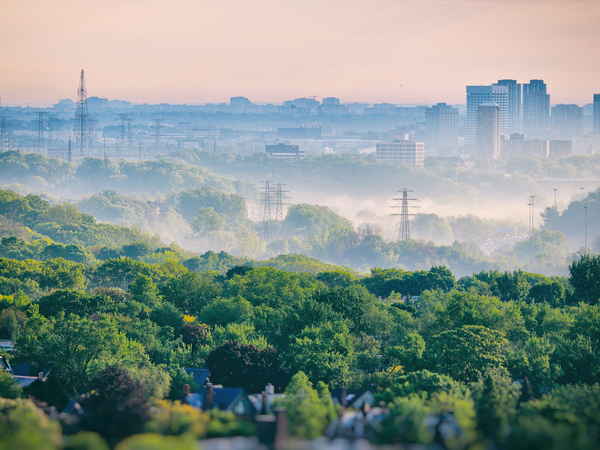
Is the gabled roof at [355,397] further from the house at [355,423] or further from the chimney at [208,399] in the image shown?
the chimney at [208,399]

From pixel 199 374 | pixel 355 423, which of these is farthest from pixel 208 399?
pixel 355 423

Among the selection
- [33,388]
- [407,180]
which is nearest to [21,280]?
[33,388]

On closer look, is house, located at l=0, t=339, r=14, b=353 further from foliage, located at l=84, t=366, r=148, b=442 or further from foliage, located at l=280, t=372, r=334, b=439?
foliage, located at l=280, t=372, r=334, b=439

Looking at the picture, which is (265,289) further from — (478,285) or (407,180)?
(407,180)

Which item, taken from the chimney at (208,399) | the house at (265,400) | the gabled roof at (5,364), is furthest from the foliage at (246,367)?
the gabled roof at (5,364)

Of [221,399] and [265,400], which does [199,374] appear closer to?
[221,399]

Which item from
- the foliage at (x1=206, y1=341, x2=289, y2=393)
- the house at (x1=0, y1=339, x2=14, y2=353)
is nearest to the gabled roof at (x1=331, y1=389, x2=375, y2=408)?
the foliage at (x1=206, y1=341, x2=289, y2=393)

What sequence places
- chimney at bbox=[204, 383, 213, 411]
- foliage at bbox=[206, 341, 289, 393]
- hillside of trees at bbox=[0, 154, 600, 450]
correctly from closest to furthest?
1. hillside of trees at bbox=[0, 154, 600, 450]
2. chimney at bbox=[204, 383, 213, 411]
3. foliage at bbox=[206, 341, 289, 393]

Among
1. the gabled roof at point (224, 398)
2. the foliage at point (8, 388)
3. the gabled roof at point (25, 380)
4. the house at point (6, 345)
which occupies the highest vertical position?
the gabled roof at point (224, 398)
